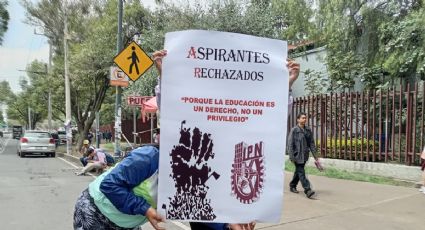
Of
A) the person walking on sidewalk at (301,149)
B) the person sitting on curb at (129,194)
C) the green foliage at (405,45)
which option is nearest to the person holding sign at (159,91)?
the person sitting on curb at (129,194)

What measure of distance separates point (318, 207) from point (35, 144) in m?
19.7

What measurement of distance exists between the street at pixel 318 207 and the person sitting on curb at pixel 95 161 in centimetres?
174

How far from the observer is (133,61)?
11.2 m

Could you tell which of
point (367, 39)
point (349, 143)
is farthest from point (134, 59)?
point (367, 39)

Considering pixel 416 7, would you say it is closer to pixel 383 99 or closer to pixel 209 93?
pixel 383 99

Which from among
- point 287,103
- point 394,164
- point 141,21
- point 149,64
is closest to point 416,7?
point 394,164

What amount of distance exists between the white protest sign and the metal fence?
31.3ft

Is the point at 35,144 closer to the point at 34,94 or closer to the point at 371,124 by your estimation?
the point at 371,124

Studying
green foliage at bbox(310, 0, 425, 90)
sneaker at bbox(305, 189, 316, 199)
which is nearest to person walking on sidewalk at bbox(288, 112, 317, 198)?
sneaker at bbox(305, 189, 316, 199)

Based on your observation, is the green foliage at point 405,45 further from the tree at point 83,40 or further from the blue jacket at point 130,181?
the tree at point 83,40

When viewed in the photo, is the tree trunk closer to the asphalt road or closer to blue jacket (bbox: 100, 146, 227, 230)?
the asphalt road

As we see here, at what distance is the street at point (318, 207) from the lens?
739cm

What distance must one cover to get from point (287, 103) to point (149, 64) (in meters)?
8.59

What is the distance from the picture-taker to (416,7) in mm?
14734
